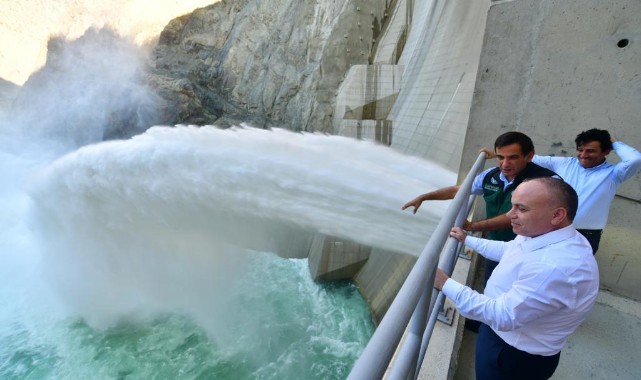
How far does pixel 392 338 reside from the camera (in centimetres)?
96

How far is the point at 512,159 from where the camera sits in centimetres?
248

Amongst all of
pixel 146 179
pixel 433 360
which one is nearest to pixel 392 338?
pixel 433 360

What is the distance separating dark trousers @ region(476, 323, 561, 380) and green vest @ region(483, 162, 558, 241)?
123 cm

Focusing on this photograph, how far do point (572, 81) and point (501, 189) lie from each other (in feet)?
5.41

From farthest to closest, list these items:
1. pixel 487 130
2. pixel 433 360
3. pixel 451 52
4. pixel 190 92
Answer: pixel 190 92
pixel 451 52
pixel 487 130
pixel 433 360

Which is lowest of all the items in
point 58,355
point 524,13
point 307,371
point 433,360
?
point 58,355

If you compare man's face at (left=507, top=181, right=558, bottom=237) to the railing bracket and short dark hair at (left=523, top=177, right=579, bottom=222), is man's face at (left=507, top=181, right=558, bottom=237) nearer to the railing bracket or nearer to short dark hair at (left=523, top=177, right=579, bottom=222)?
short dark hair at (left=523, top=177, right=579, bottom=222)

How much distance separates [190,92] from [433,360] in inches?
841

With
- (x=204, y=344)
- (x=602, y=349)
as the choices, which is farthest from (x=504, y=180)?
(x=204, y=344)

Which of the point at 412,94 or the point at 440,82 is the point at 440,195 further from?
the point at 412,94

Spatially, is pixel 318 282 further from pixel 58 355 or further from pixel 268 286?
pixel 58 355

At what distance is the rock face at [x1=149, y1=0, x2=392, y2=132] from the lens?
16297 millimetres

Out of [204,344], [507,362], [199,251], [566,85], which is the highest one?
[566,85]

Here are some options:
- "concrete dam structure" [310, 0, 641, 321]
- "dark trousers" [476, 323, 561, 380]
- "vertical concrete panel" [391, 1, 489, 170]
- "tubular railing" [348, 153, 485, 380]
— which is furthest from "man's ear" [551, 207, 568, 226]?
"vertical concrete panel" [391, 1, 489, 170]
